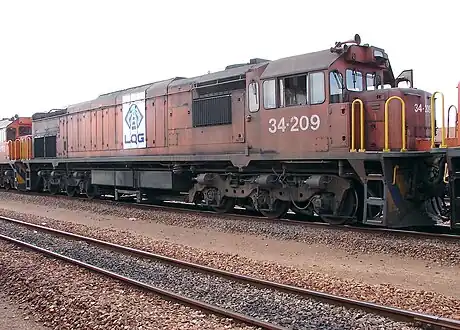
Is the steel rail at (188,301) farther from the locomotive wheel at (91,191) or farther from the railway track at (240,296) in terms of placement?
the locomotive wheel at (91,191)

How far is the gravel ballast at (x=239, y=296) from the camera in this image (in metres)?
5.11

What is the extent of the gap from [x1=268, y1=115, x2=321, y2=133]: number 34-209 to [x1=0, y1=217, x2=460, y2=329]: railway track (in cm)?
454

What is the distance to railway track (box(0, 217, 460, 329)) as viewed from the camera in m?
5.04

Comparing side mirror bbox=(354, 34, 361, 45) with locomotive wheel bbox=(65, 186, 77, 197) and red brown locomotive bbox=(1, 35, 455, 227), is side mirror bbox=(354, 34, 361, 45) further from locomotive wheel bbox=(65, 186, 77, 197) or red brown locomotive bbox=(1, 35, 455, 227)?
locomotive wheel bbox=(65, 186, 77, 197)

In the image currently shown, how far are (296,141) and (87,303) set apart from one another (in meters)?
6.52

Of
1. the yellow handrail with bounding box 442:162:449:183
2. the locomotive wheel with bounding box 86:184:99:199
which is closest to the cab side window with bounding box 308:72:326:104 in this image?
the yellow handrail with bounding box 442:162:449:183

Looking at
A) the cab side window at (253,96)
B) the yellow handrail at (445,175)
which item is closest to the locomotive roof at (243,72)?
the cab side window at (253,96)

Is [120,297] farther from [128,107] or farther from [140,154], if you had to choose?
[128,107]

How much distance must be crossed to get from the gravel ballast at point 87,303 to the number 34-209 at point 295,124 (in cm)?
564

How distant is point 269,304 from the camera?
575cm

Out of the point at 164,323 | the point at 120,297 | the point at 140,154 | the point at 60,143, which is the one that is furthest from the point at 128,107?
the point at 164,323

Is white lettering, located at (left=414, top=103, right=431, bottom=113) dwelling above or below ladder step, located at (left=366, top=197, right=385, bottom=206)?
above

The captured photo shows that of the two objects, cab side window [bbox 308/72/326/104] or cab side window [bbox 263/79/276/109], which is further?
cab side window [bbox 263/79/276/109]

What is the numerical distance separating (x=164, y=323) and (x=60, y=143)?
17684mm
